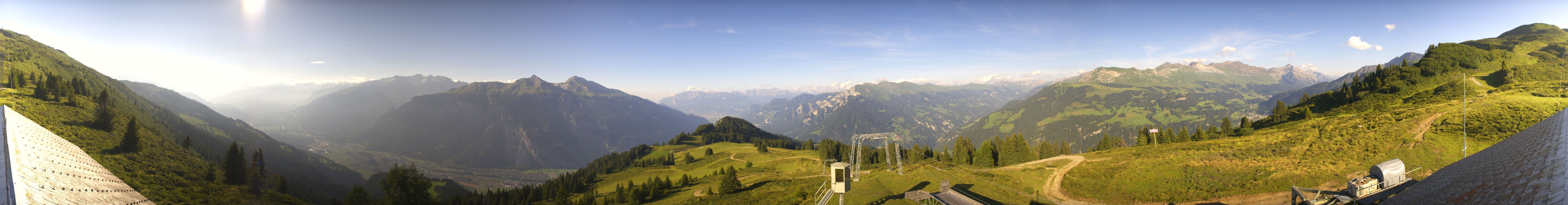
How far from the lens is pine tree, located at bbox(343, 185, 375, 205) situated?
2791 centimetres

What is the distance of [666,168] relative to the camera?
374 feet

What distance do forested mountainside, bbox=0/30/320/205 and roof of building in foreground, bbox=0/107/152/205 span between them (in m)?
11.3

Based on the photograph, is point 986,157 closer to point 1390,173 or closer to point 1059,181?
point 1059,181

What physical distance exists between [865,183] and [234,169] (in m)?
82.5

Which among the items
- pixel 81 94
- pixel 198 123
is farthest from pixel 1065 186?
pixel 198 123

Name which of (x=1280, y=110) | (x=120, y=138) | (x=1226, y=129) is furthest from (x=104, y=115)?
(x=1280, y=110)

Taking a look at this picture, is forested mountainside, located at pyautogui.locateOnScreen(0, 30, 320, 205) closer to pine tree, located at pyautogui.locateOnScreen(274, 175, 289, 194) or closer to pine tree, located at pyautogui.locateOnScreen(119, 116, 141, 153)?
pine tree, located at pyautogui.locateOnScreen(119, 116, 141, 153)

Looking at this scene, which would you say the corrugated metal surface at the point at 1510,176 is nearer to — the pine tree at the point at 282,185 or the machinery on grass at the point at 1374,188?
the machinery on grass at the point at 1374,188

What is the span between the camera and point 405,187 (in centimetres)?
2634

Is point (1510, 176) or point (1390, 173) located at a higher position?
point (1510, 176)

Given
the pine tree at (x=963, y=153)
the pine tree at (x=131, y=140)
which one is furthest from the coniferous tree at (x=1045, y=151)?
the pine tree at (x=131, y=140)

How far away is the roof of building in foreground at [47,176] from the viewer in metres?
13.8

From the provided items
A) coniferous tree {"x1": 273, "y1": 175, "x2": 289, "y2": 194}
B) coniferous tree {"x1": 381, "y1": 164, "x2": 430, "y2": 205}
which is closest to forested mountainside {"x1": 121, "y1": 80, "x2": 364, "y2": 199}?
coniferous tree {"x1": 273, "y1": 175, "x2": 289, "y2": 194}

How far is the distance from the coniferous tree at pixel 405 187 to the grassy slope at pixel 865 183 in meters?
25.9
